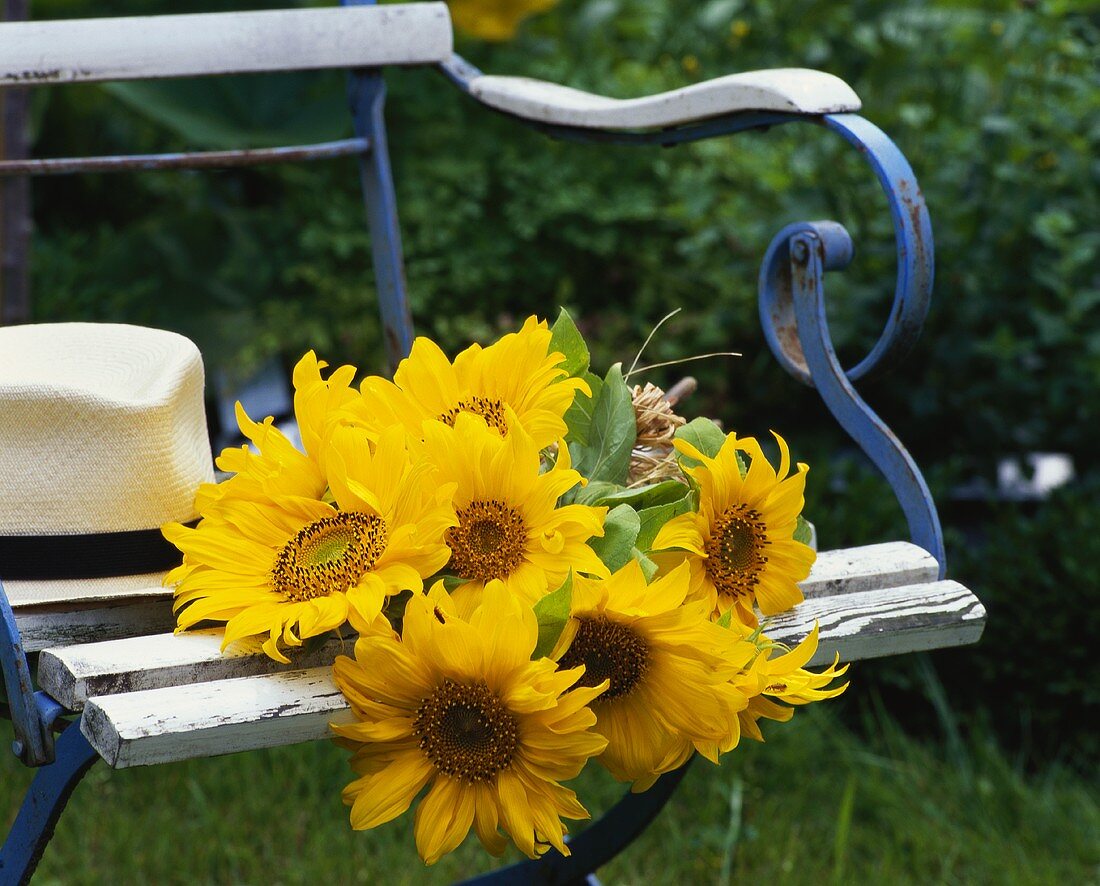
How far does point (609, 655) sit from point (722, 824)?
51.9 inches

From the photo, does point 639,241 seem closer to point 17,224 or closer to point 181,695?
point 17,224

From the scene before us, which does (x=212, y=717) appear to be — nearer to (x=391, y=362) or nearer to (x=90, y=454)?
(x=90, y=454)

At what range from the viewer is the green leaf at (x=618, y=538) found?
3.23 ft

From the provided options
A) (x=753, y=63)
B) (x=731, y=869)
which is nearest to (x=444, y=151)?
(x=753, y=63)

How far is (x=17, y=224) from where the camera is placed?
8.23 feet

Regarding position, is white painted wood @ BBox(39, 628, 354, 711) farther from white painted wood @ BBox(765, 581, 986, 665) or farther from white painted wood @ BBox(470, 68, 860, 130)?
white painted wood @ BBox(470, 68, 860, 130)

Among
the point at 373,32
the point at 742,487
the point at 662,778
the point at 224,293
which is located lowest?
the point at 224,293

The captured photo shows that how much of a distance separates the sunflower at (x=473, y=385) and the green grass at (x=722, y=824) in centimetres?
113

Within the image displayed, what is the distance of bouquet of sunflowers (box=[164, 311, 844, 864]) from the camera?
91 centimetres

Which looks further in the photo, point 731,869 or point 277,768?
point 277,768

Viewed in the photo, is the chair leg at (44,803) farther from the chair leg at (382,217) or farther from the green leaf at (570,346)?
the chair leg at (382,217)

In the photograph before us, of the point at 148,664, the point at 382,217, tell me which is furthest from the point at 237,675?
the point at 382,217

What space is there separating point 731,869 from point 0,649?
1.35 meters

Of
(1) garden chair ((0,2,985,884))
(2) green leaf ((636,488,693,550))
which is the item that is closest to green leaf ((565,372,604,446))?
(2) green leaf ((636,488,693,550))
